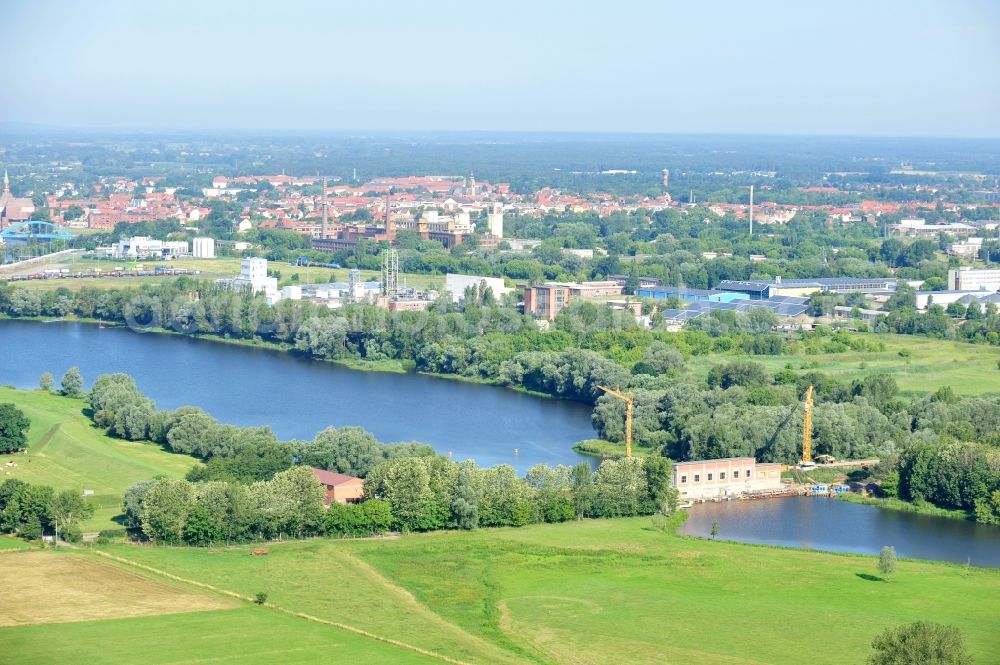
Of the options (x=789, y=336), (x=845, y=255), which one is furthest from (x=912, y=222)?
(x=789, y=336)

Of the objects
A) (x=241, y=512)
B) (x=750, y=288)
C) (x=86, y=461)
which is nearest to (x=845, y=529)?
(x=241, y=512)

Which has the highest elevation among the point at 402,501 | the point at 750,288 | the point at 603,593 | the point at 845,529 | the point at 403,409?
the point at 402,501

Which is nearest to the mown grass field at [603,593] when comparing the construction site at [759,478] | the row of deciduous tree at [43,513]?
the row of deciduous tree at [43,513]

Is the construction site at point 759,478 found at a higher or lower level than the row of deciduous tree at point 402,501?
lower

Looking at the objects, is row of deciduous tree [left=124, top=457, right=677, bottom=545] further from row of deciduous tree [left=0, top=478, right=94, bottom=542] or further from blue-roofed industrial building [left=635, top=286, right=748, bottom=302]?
blue-roofed industrial building [left=635, top=286, right=748, bottom=302]

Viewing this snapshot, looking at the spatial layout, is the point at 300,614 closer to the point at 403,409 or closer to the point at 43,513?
the point at 43,513

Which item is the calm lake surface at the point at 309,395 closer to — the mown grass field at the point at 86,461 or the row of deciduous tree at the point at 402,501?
the mown grass field at the point at 86,461

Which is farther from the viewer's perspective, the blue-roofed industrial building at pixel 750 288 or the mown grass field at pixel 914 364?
the blue-roofed industrial building at pixel 750 288
